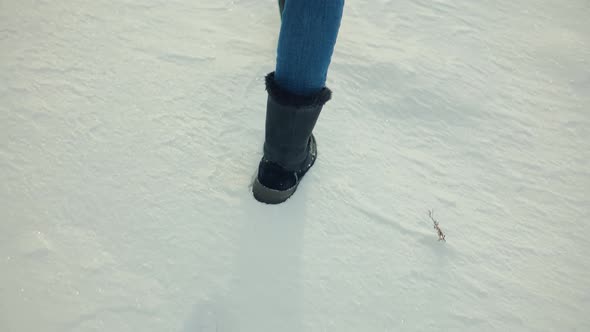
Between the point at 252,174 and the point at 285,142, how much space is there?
9.7 inches

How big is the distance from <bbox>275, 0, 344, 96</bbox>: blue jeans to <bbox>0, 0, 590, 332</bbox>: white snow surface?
15.2 inches

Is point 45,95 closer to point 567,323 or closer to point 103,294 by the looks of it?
point 103,294

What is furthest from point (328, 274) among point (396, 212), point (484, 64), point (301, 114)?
point (484, 64)

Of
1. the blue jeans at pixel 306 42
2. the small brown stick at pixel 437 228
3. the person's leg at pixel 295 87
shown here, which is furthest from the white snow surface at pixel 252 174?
the blue jeans at pixel 306 42

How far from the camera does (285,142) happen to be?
937 mm

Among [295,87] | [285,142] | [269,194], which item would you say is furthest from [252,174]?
[295,87]

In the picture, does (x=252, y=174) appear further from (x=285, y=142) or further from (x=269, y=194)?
(x=285, y=142)

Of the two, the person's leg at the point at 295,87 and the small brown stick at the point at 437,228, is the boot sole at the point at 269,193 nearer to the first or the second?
the person's leg at the point at 295,87

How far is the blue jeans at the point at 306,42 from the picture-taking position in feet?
2.46

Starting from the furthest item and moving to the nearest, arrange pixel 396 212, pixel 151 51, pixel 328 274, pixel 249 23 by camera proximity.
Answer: pixel 249 23
pixel 151 51
pixel 396 212
pixel 328 274

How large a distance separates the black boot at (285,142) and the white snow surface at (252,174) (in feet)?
0.23

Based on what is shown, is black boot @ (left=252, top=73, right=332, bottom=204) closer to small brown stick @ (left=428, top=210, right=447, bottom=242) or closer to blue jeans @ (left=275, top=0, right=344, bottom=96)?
blue jeans @ (left=275, top=0, right=344, bottom=96)

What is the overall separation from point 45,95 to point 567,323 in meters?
1.58

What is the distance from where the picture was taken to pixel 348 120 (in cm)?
130
